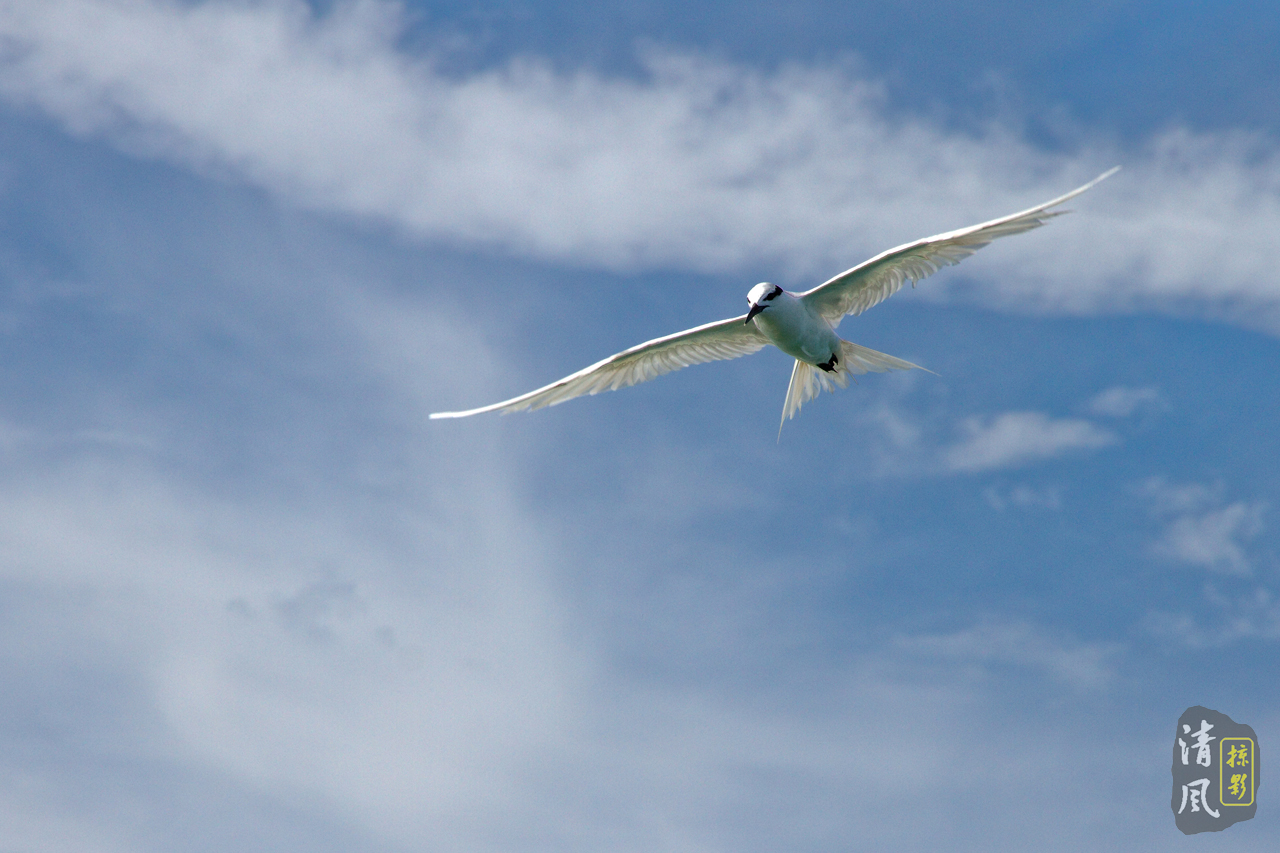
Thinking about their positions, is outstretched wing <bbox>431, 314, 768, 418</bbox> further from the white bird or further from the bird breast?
the bird breast

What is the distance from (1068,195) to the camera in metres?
23.8

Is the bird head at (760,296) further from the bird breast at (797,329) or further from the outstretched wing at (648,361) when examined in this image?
the outstretched wing at (648,361)

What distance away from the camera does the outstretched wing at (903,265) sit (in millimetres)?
25328

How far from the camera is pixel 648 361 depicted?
31922 millimetres

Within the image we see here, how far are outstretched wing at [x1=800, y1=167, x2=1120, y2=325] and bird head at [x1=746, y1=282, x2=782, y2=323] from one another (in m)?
0.91

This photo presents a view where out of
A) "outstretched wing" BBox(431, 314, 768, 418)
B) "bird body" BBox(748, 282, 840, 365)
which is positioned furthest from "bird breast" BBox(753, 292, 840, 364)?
"outstretched wing" BBox(431, 314, 768, 418)

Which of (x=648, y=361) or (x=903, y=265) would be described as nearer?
(x=903, y=265)

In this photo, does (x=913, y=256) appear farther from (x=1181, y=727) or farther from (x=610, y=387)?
(x=1181, y=727)

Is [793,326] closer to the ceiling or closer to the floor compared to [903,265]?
closer to the floor

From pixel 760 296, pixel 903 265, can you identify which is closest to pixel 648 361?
pixel 760 296

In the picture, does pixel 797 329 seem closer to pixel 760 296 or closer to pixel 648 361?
pixel 760 296

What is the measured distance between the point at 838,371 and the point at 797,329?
2.19m

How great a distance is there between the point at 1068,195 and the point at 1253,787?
57.5 ft

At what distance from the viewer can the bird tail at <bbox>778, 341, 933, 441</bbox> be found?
2977 cm
